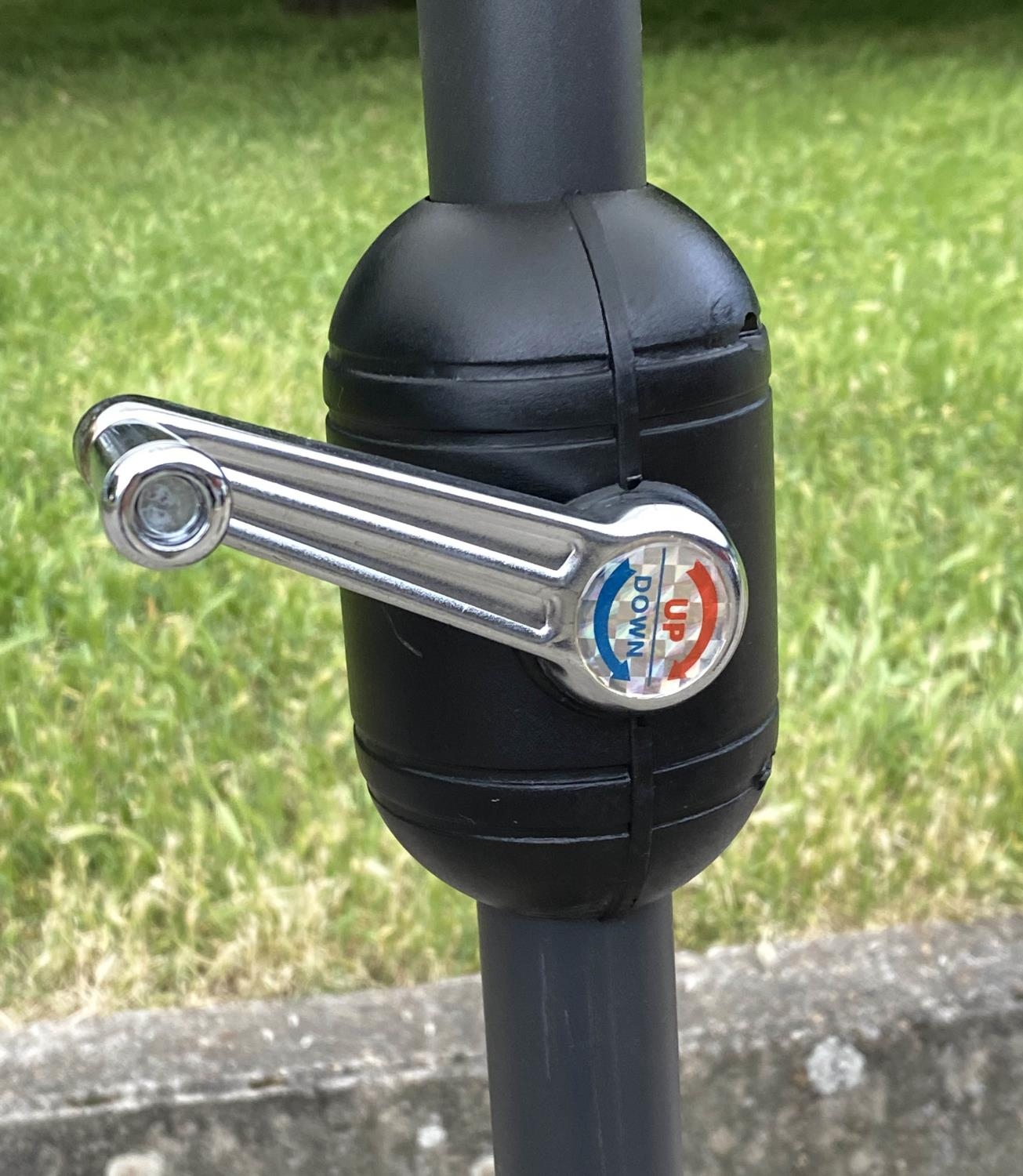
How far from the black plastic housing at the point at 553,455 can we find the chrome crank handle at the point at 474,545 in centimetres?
5

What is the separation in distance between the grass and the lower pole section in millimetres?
732

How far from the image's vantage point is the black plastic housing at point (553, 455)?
0.68 meters

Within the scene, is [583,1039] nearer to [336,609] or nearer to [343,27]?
[336,609]

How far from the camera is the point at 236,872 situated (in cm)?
166

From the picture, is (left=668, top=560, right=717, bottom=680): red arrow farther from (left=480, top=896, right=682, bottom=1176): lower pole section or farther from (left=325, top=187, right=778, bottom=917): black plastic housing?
(left=480, top=896, right=682, bottom=1176): lower pole section

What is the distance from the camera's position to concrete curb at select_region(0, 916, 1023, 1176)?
1.30 meters

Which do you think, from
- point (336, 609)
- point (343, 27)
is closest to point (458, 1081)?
point (336, 609)

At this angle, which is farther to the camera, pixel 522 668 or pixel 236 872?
pixel 236 872

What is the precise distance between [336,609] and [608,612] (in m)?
1.63

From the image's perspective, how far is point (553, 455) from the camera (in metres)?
0.68

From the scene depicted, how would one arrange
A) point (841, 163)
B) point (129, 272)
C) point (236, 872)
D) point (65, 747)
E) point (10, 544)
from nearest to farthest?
point (236, 872)
point (65, 747)
point (10, 544)
point (129, 272)
point (841, 163)

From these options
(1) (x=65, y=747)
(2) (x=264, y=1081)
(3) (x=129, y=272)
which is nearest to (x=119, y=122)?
(3) (x=129, y=272)

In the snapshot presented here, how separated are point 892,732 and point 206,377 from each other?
5.02 feet

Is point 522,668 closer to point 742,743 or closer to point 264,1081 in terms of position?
point 742,743
